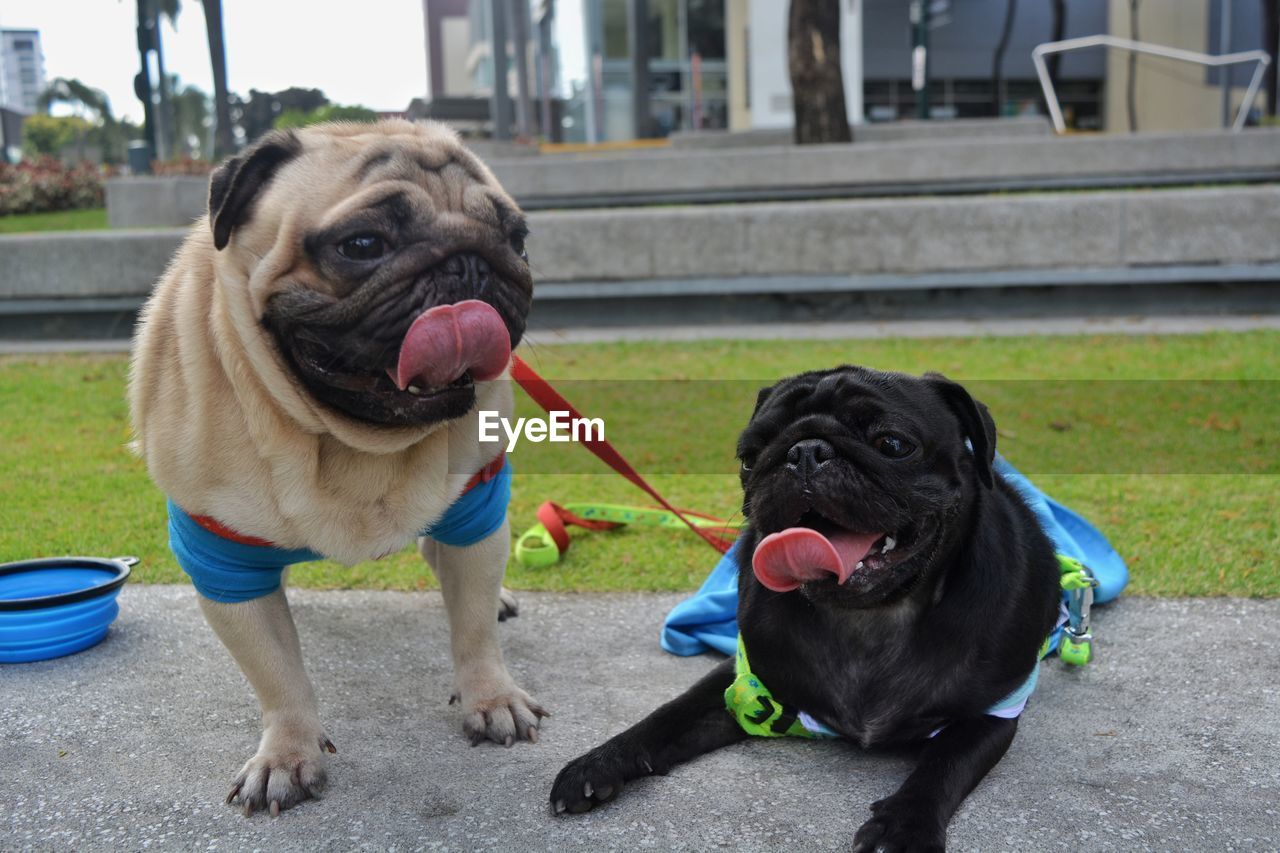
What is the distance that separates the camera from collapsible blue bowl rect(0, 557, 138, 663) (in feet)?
11.1

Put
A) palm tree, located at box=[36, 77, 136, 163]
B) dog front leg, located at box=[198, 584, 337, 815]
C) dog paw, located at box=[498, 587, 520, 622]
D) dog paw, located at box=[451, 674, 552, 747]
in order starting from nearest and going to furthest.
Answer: dog front leg, located at box=[198, 584, 337, 815], dog paw, located at box=[451, 674, 552, 747], dog paw, located at box=[498, 587, 520, 622], palm tree, located at box=[36, 77, 136, 163]

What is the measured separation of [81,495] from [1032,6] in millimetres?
35395

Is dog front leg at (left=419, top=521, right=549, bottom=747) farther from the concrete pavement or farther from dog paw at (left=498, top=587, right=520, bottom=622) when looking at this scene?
dog paw at (left=498, top=587, right=520, bottom=622)

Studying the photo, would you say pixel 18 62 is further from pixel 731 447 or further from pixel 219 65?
pixel 731 447

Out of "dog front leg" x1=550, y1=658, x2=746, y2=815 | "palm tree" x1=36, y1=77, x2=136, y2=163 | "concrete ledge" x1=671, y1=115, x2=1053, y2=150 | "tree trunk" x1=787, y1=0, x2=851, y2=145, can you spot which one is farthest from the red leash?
"palm tree" x1=36, y1=77, x2=136, y2=163

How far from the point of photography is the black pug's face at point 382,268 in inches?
96.5

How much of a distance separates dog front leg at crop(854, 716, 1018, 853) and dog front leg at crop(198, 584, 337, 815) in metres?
1.36

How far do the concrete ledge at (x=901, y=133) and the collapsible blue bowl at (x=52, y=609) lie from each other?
13014mm

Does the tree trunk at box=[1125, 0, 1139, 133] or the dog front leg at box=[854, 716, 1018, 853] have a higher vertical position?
the tree trunk at box=[1125, 0, 1139, 133]

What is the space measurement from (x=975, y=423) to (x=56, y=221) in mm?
15604

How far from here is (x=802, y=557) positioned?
239 centimetres

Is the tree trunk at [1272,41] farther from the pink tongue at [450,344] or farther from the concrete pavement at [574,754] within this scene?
the pink tongue at [450,344]

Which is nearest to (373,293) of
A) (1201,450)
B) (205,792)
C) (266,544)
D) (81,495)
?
(266,544)

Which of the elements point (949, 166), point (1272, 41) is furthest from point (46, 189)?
point (1272, 41)
